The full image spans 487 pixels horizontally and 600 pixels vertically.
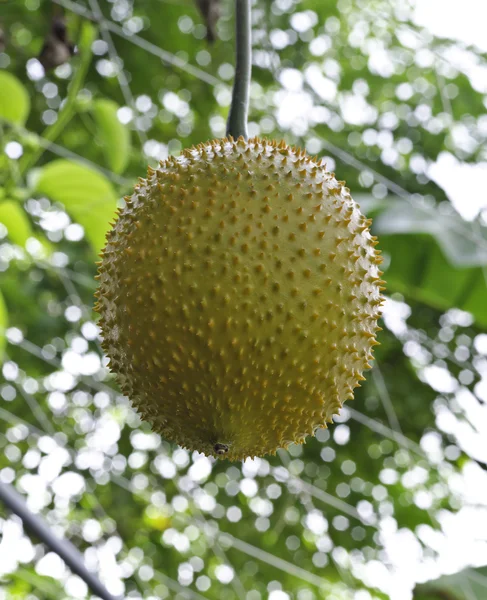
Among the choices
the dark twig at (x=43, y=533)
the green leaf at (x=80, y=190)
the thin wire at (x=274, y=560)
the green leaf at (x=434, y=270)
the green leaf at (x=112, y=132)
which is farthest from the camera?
the thin wire at (x=274, y=560)

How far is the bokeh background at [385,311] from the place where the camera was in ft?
7.17

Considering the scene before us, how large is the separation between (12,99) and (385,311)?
5.01ft

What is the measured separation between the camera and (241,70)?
67 centimetres

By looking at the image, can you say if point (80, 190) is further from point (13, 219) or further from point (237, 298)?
point (237, 298)

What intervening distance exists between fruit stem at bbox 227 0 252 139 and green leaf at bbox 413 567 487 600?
4.25 feet

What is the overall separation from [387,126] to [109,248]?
232 cm

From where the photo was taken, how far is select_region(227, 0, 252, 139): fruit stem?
0.64 metres

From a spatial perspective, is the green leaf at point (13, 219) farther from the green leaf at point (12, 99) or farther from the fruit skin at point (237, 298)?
the fruit skin at point (237, 298)

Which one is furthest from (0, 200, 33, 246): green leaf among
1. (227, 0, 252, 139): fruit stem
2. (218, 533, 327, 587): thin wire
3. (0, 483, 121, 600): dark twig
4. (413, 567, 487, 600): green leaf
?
(218, 533, 327, 587): thin wire

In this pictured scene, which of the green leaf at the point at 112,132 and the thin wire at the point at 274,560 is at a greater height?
the green leaf at the point at 112,132

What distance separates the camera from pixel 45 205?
2.69 m

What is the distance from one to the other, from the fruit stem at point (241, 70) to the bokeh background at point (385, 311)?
765 millimetres

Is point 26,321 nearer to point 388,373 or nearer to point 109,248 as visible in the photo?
point 388,373

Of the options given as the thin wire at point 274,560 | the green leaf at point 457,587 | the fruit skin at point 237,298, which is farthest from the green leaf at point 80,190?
the thin wire at point 274,560
